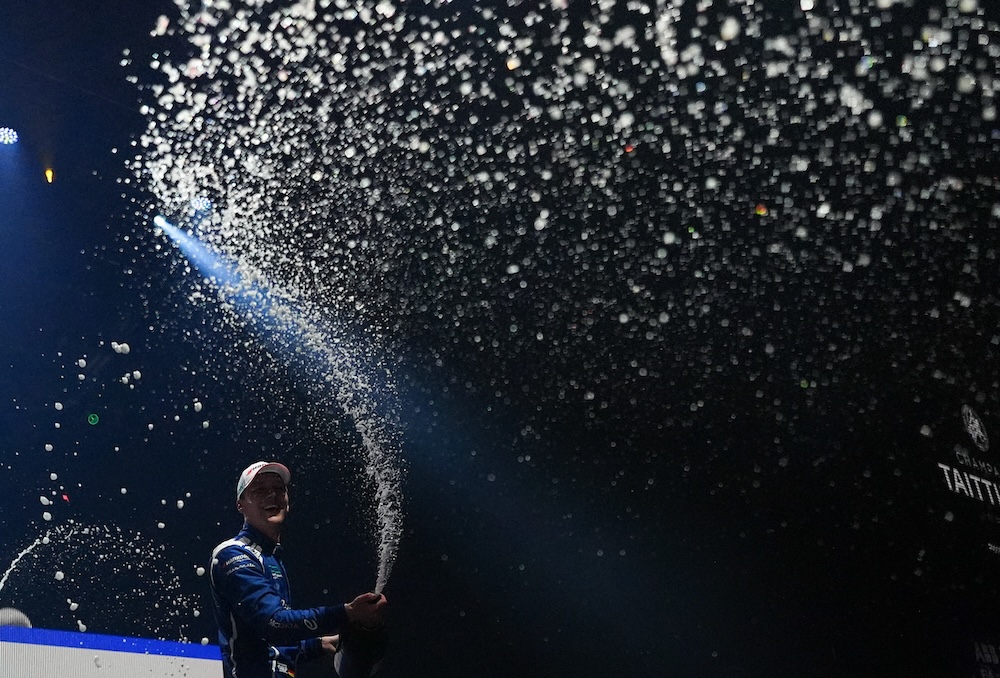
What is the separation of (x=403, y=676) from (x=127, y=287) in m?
2.95

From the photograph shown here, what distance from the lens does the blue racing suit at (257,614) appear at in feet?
6.48

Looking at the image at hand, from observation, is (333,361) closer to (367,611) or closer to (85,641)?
(85,641)

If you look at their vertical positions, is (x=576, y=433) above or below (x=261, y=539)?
above

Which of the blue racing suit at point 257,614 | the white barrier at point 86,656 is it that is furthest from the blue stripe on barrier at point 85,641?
the blue racing suit at point 257,614

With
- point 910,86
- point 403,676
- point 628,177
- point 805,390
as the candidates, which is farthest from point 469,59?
point 403,676

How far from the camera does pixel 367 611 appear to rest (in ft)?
6.58

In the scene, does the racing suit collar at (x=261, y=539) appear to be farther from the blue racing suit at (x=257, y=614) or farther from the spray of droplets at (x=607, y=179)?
the spray of droplets at (x=607, y=179)

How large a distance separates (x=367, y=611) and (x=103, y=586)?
2.88m

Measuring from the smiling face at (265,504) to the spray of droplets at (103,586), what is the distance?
7.28 ft

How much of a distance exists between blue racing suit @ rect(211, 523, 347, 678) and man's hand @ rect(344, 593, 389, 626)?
3 centimetres

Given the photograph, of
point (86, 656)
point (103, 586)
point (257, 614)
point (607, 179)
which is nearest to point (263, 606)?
point (257, 614)

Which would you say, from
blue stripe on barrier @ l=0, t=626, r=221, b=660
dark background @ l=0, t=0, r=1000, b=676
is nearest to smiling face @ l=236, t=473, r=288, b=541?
blue stripe on barrier @ l=0, t=626, r=221, b=660

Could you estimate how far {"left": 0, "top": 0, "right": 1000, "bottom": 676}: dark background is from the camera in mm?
4125

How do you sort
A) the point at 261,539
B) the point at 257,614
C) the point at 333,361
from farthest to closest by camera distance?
the point at 333,361, the point at 261,539, the point at 257,614
